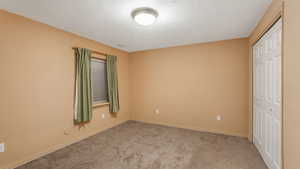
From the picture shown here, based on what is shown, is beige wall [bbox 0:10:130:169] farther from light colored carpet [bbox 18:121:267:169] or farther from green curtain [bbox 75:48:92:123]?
light colored carpet [bbox 18:121:267:169]

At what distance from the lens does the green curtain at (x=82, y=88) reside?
2.92 meters

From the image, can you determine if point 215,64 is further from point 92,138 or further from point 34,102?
point 34,102

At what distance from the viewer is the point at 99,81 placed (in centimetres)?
371

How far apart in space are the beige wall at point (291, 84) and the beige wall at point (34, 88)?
3.53m

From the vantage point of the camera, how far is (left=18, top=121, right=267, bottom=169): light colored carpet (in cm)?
209

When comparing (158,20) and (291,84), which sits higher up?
(158,20)

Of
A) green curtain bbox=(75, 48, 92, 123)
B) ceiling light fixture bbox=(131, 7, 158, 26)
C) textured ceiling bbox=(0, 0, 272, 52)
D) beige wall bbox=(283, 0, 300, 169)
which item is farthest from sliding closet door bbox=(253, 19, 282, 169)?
green curtain bbox=(75, 48, 92, 123)

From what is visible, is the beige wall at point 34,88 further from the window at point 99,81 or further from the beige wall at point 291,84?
the beige wall at point 291,84

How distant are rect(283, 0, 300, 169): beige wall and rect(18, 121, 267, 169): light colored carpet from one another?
3.11ft

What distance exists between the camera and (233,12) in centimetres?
205

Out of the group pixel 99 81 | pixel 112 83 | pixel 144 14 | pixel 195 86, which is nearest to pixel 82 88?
pixel 99 81

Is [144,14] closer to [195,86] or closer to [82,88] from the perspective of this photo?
[82,88]

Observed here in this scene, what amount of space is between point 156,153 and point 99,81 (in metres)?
2.46

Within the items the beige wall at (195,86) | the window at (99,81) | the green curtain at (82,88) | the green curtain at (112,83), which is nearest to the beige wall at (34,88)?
the green curtain at (82,88)
